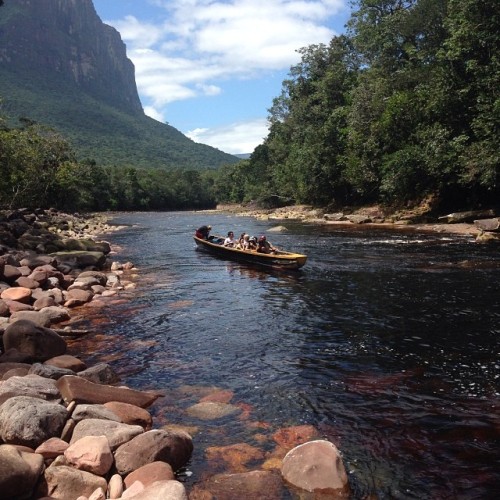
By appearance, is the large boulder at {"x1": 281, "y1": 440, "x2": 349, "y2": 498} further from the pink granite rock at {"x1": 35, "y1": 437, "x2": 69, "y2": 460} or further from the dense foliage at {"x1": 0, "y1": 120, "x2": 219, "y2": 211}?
the dense foliage at {"x1": 0, "y1": 120, "x2": 219, "y2": 211}

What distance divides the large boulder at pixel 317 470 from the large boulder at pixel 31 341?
17.3 ft

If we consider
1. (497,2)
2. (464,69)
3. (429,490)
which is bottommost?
(429,490)

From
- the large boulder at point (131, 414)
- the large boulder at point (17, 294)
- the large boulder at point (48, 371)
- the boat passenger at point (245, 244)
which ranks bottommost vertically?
the large boulder at point (131, 414)

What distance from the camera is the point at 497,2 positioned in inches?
1052

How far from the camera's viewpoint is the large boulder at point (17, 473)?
4523 mm

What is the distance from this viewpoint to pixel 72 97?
150 metres

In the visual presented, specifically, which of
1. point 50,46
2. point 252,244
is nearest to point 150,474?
point 252,244

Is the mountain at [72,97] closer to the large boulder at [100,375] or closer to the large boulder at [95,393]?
the large boulder at [100,375]

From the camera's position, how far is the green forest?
28.3 m

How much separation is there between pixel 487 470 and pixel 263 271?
14.1 m

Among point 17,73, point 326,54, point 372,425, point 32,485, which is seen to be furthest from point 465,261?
point 17,73

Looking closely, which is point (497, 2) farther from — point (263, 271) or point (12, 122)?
point (12, 122)

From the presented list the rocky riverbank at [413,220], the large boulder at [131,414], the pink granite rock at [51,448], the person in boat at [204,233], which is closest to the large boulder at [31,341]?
the large boulder at [131,414]

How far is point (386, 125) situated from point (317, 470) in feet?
113
